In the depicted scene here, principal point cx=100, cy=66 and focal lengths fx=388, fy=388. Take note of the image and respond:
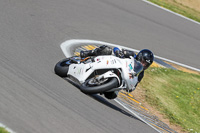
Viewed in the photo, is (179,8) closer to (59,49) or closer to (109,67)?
(59,49)

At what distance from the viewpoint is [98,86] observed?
7289 millimetres

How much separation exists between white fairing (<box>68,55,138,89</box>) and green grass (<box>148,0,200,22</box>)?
11.1m

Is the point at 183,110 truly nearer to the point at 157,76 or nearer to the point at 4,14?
the point at 157,76

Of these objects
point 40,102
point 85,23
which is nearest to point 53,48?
point 85,23

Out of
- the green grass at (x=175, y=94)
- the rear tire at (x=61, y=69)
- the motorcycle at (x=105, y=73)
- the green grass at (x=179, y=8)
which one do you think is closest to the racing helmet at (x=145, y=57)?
the motorcycle at (x=105, y=73)

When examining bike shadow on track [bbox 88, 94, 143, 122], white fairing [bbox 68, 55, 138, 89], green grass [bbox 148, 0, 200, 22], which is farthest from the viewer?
green grass [bbox 148, 0, 200, 22]

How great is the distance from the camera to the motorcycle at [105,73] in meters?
7.50

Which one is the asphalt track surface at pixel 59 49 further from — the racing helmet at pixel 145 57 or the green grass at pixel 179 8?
the racing helmet at pixel 145 57

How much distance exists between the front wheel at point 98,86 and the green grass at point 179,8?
38.0 feet

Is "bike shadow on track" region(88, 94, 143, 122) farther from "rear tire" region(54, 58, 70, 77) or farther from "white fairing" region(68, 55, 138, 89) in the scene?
"rear tire" region(54, 58, 70, 77)

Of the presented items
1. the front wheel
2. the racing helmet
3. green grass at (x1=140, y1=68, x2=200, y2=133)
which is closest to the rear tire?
the front wheel

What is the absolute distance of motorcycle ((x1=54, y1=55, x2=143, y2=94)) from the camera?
750 centimetres

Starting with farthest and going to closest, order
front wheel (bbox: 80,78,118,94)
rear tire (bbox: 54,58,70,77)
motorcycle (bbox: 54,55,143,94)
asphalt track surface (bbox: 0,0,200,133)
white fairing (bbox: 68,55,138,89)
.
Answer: rear tire (bbox: 54,58,70,77) < white fairing (bbox: 68,55,138,89) < motorcycle (bbox: 54,55,143,94) < front wheel (bbox: 80,78,118,94) < asphalt track surface (bbox: 0,0,200,133)

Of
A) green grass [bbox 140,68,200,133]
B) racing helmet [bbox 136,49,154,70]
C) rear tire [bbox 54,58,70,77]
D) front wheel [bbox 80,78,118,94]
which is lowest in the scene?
green grass [bbox 140,68,200,133]
